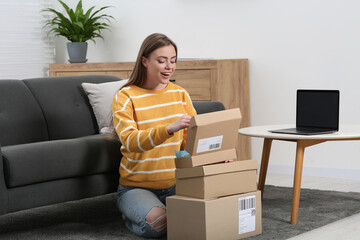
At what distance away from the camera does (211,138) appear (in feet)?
7.82

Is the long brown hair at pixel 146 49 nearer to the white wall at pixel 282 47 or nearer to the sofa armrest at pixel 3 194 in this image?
the sofa armrest at pixel 3 194

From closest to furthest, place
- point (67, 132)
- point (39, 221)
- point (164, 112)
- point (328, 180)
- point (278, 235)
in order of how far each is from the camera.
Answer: point (278, 235), point (164, 112), point (39, 221), point (67, 132), point (328, 180)

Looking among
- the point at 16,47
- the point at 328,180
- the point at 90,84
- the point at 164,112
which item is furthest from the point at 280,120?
the point at 16,47

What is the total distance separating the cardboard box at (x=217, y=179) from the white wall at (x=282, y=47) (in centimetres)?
189

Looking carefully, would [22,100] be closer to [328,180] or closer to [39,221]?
[39,221]

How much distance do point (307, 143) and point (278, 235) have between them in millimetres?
469

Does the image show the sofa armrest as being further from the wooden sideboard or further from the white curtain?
the white curtain

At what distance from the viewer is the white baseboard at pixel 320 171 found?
4.16 metres

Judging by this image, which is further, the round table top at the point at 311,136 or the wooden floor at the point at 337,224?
the round table top at the point at 311,136

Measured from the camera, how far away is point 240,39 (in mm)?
4648

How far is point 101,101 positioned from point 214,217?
124cm

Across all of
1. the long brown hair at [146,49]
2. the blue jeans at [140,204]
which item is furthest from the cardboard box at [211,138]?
the long brown hair at [146,49]

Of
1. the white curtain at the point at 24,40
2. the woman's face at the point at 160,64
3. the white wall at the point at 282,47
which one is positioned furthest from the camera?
the white curtain at the point at 24,40

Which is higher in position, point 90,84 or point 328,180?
point 90,84
